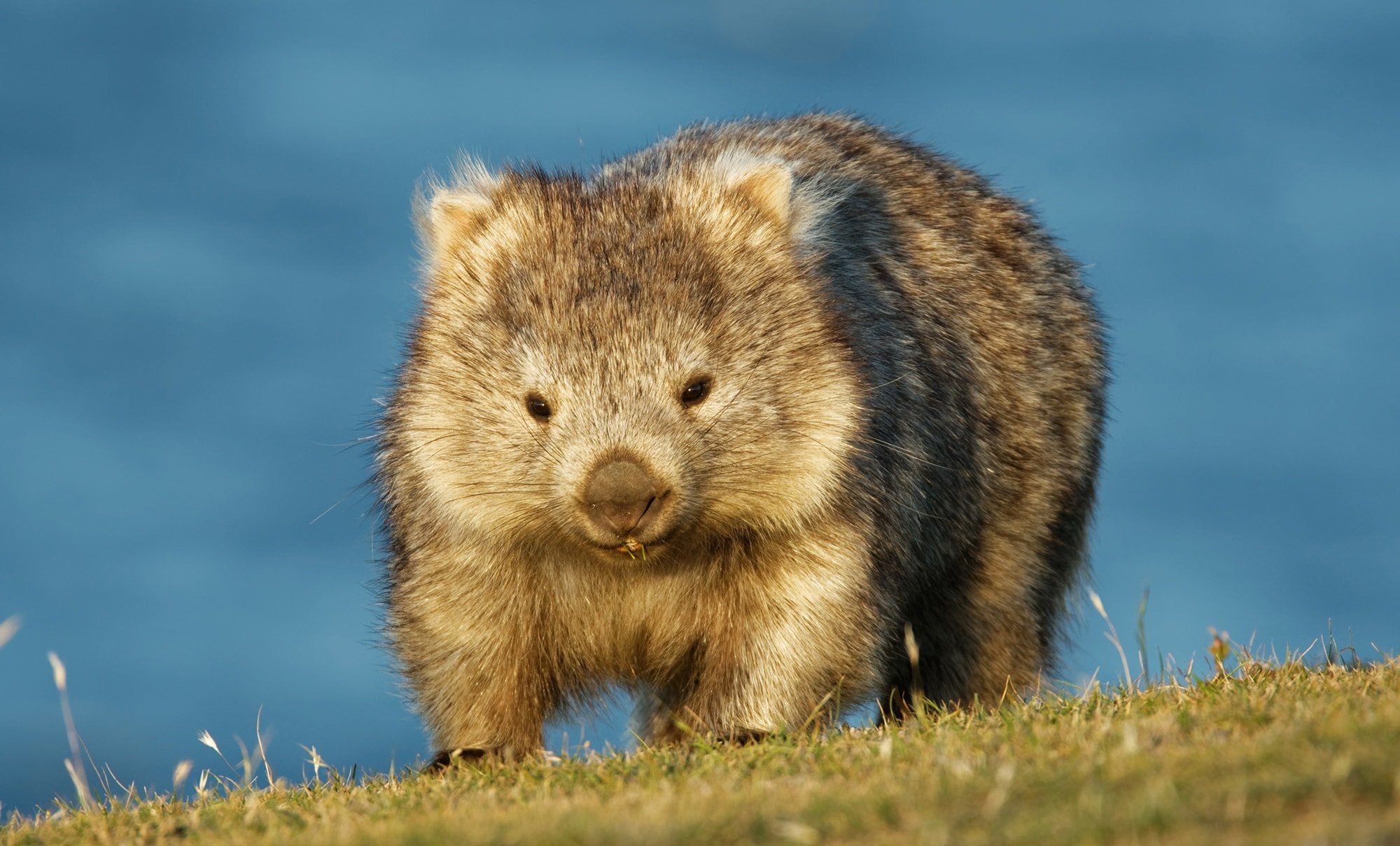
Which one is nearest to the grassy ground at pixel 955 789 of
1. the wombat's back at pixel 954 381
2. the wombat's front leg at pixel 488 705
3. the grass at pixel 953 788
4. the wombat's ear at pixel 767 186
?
the grass at pixel 953 788

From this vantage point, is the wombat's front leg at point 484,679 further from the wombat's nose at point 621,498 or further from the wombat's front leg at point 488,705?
the wombat's nose at point 621,498

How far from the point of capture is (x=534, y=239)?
6867 millimetres

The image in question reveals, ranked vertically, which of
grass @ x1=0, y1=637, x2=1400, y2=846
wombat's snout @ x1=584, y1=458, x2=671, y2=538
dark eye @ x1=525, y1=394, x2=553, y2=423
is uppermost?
dark eye @ x1=525, y1=394, x2=553, y2=423

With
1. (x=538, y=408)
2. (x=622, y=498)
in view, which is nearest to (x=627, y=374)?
(x=538, y=408)

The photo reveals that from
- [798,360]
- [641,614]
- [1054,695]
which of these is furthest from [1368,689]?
[641,614]

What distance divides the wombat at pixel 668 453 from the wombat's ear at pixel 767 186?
12 millimetres

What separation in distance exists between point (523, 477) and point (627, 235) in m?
1.08

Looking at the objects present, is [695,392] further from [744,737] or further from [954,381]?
[954,381]

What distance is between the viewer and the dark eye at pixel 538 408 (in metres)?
6.42

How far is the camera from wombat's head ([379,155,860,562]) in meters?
6.21

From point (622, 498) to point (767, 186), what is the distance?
1.74 metres

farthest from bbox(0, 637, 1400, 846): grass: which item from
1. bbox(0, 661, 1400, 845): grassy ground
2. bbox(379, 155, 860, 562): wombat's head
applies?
bbox(379, 155, 860, 562): wombat's head

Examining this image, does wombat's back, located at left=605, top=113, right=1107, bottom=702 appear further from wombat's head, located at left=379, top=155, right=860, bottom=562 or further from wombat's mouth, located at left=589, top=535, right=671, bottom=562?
wombat's mouth, located at left=589, top=535, right=671, bottom=562

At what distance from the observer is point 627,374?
6.29 metres
